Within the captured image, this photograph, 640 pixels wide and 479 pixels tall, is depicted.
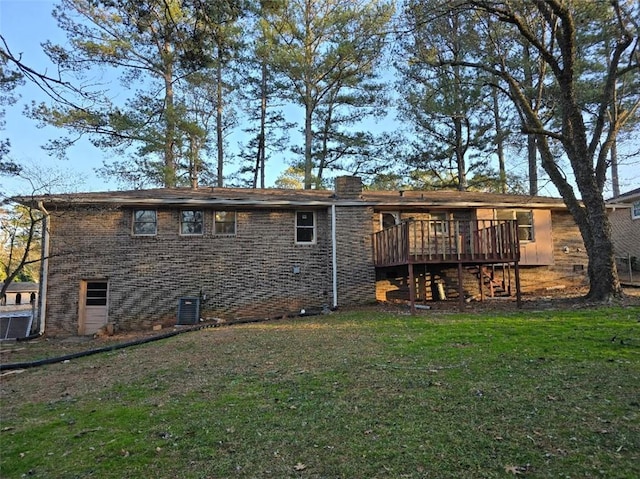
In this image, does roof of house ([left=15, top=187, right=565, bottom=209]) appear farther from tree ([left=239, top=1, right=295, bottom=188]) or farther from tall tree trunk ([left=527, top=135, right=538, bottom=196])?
tree ([left=239, top=1, right=295, bottom=188])

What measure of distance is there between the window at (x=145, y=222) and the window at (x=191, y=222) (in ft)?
2.54

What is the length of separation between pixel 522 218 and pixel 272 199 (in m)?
8.65

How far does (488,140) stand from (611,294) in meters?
13.6

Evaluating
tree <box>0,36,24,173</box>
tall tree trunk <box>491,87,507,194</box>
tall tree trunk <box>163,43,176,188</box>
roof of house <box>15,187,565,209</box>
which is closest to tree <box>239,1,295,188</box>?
tall tree trunk <box>163,43,176,188</box>

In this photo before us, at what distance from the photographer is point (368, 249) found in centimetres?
1365

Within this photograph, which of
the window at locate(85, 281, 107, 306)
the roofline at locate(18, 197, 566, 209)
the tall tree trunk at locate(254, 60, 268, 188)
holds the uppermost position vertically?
the tall tree trunk at locate(254, 60, 268, 188)

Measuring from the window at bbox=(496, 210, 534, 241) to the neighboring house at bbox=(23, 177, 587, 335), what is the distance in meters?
0.38

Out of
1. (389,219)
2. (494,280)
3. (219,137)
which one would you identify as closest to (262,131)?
(219,137)

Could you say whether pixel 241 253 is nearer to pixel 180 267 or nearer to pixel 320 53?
pixel 180 267

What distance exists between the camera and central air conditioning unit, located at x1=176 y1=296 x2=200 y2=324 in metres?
12.4

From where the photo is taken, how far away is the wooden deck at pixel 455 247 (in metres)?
11.3

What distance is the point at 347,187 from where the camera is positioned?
14.0 meters

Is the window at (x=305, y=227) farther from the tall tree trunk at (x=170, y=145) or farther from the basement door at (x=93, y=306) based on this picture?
the tall tree trunk at (x=170, y=145)

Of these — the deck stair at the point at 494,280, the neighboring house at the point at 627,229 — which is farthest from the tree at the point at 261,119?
the neighboring house at the point at 627,229
